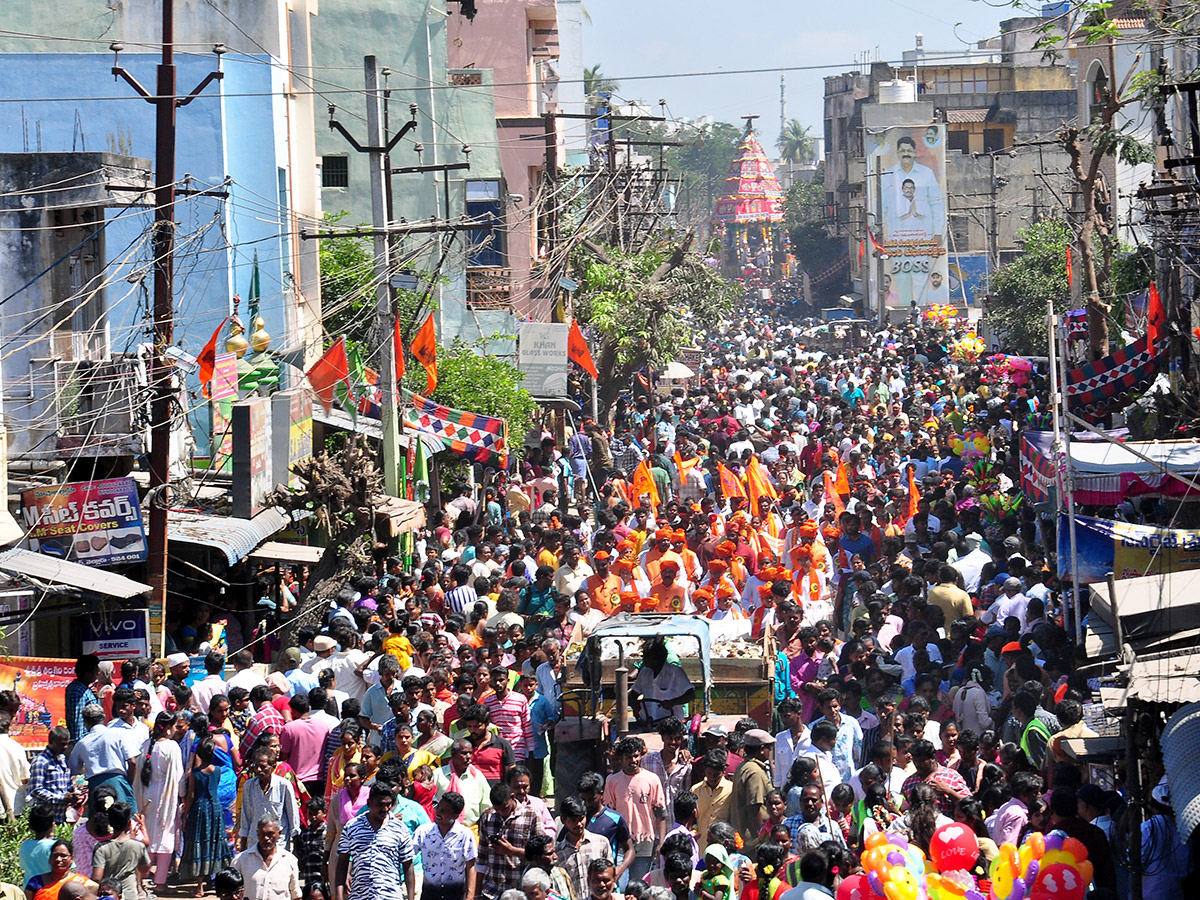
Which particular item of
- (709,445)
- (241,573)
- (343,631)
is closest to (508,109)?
(709,445)

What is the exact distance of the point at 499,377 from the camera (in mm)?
24344

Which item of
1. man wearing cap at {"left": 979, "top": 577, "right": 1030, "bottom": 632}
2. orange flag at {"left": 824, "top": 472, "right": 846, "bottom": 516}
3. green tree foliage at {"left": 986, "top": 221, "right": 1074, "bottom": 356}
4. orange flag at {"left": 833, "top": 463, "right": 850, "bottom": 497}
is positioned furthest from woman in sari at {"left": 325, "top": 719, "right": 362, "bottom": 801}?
Result: green tree foliage at {"left": 986, "top": 221, "right": 1074, "bottom": 356}

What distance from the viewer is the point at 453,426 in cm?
2075

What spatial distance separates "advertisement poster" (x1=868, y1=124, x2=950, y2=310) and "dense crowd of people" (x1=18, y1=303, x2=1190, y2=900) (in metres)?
55.1

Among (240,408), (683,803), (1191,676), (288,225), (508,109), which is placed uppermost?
(508,109)

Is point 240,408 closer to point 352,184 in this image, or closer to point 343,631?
point 343,631

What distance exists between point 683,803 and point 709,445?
17.3 metres

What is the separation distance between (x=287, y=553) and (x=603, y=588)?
3715 millimetres

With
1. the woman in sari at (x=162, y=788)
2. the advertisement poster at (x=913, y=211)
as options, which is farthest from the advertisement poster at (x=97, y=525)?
the advertisement poster at (x=913, y=211)

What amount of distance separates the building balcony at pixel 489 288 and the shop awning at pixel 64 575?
18.3 metres

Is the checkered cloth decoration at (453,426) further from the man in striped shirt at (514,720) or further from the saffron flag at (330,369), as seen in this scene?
the man in striped shirt at (514,720)

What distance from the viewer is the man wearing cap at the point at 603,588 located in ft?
46.9

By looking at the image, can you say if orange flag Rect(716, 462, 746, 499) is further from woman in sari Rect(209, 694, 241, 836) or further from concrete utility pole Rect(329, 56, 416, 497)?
woman in sari Rect(209, 694, 241, 836)

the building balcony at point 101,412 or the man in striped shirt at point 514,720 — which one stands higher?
the building balcony at point 101,412
